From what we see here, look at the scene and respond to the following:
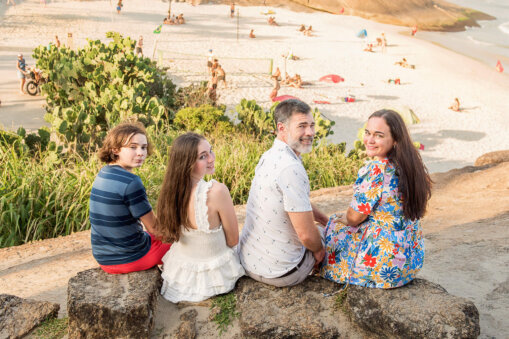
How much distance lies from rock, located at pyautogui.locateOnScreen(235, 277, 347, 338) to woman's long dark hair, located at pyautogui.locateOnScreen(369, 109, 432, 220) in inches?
29.4

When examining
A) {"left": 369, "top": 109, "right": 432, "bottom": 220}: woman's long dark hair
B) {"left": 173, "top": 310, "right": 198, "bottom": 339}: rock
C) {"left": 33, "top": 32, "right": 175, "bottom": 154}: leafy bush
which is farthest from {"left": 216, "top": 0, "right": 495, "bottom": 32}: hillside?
{"left": 173, "top": 310, "right": 198, "bottom": 339}: rock

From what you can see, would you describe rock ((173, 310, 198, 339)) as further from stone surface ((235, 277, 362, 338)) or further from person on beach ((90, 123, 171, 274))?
person on beach ((90, 123, 171, 274))

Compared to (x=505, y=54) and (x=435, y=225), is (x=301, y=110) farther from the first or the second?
(x=505, y=54)

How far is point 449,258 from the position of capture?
397cm

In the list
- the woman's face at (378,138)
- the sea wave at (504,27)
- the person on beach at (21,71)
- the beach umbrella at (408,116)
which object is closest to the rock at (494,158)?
the beach umbrella at (408,116)

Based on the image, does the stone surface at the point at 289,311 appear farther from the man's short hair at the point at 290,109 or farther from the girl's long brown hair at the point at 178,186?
the man's short hair at the point at 290,109

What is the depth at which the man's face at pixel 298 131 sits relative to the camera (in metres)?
2.73

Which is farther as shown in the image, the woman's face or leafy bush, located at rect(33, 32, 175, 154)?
leafy bush, located at rect(33, 32, 175, 154)

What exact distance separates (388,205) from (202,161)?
1155 millimetres

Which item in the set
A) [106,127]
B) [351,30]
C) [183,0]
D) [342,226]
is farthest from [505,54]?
[342,226]

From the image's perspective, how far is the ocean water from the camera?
1140 inches

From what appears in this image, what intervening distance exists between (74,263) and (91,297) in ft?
6.10

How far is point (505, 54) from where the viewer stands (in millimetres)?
29953

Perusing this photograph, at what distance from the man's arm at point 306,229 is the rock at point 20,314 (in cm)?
173
